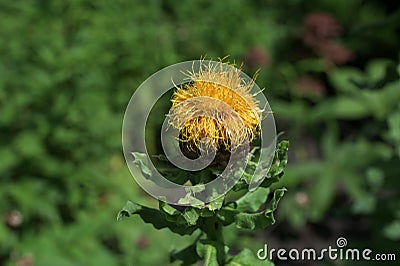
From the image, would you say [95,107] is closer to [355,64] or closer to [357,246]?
[357,246]

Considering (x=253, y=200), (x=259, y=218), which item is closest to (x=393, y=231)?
(x=253, y=200)

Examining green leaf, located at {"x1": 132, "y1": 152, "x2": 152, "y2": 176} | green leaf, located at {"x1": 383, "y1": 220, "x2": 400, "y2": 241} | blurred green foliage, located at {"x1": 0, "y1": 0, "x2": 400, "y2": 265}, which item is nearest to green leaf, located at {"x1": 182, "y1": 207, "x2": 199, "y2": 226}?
green leaf, located at {"x1": 132, "y1": 152, "x2": 152, "y2": 176}

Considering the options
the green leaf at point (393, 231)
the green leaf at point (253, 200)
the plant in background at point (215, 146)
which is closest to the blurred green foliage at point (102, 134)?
the green leaf at point (393, 231)

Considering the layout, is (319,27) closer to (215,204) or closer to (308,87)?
(308,87)

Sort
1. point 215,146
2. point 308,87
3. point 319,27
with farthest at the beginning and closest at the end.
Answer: point 308,87, point 319,27, point 215,146

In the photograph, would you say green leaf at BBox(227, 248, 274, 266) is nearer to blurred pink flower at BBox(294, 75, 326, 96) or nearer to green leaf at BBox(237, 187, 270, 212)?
green leaf at BBox(237, 187, 270, 212)

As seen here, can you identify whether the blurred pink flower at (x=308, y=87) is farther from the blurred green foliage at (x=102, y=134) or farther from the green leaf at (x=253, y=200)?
the green leaf at (x=253, y=200)

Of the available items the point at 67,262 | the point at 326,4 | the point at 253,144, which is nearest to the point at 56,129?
the point at 67,262
